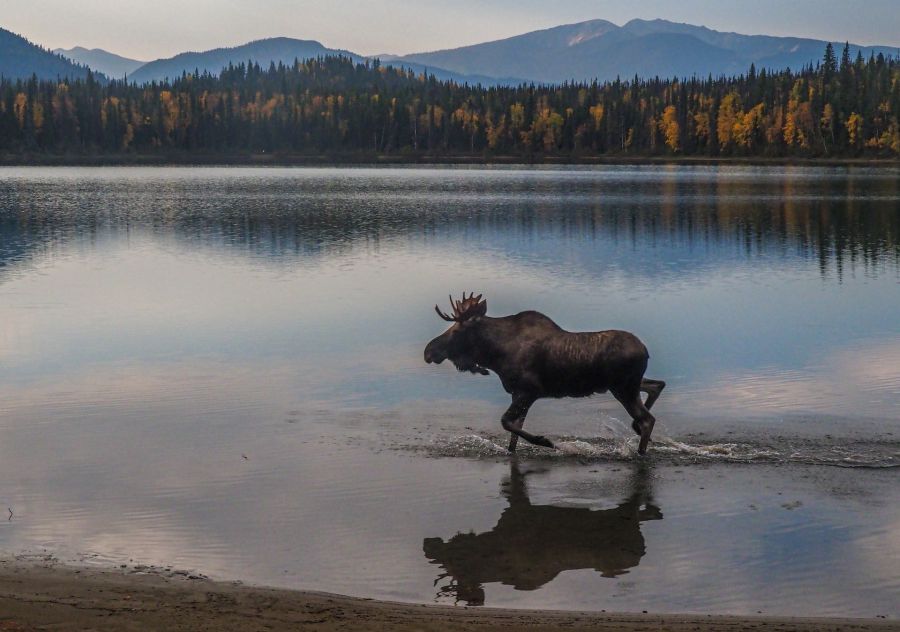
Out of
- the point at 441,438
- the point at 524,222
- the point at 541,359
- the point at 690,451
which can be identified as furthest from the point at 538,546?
the point at 524,222

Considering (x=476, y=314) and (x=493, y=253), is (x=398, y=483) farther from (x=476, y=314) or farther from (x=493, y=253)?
(x=493, y=253)

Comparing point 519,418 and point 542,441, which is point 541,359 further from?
point 542,441

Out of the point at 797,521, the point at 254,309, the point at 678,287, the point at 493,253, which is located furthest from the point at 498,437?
the point at 493,253

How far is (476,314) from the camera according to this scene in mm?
16016

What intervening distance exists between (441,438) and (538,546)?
16.2 feet

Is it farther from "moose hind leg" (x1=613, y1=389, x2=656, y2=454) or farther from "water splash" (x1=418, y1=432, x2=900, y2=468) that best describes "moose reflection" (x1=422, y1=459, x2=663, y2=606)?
"water splash" (x1=418, y1=432, x2=900, y2=468)

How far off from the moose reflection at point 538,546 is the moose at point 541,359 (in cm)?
195

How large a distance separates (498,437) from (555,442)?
913mm

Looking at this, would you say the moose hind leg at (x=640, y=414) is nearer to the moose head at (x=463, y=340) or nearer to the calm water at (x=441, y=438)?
the calm water at (x=441, y=438)

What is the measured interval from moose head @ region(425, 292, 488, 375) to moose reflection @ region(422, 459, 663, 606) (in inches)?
104

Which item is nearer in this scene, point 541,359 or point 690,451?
point 541,359

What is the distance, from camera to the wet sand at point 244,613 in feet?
29.0

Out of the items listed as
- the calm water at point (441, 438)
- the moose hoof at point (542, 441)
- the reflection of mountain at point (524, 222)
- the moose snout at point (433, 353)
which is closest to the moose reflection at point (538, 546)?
the calm water at point (441, 438)

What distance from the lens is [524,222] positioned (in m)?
64.4
